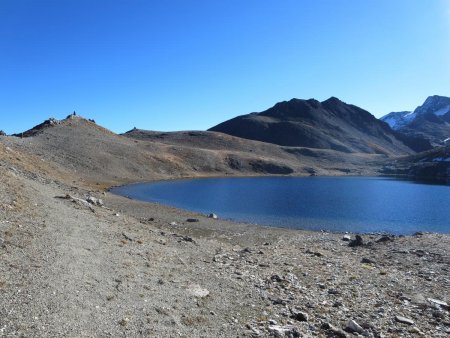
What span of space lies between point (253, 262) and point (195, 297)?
9470mm

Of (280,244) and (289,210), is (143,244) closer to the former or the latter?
(280,244)

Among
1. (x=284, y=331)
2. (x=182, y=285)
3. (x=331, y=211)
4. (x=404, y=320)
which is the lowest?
(x=404, y=320)

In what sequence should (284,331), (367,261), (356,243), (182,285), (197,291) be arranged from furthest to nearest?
A: (356,243)
(367,261)
(182,285)
(197,291)
(284,331)

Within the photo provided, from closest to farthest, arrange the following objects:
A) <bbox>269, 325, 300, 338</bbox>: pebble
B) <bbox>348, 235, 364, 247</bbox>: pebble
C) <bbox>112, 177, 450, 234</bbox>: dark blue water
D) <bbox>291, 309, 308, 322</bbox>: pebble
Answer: <bbox>269, 325, 300, 338</bbox>: pebble < <bbox>291, 309, 308, 322</bbox>: pebble < <bbox>348, 235, 364, 247</bbox>: pebble < <bbox>112, 177, 450, 234</bbox>: dark blue water

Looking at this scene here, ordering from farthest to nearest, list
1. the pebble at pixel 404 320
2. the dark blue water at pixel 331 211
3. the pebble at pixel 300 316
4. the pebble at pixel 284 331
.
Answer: the dark blue water at pixel 331 211
the pebble at pixel 404 320
the pebble at pixel 300 316
the pebble at pixel 284 331

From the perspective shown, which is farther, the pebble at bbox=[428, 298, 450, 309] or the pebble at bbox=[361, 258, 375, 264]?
the pebble at bbox=[361, 258, 375, 264]

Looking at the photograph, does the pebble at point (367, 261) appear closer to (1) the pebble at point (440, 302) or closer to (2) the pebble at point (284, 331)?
(1) the pebble at point (440, 302)

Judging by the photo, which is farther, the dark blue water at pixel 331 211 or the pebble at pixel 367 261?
the dark blue water at pixel 331 211

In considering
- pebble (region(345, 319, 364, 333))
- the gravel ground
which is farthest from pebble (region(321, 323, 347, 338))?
pebble (region(345, 319, 364, 333))

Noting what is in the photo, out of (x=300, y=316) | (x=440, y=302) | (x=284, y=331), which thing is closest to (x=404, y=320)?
(x=440, y=302)

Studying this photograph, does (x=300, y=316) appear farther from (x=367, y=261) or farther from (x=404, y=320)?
(x=367, y=261)

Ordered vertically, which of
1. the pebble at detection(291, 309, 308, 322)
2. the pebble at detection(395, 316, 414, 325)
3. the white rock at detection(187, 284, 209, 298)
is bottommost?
the pebble at detection(395, 316, 414, 325)

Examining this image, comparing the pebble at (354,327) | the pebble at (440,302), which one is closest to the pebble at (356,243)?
the pebble at (440,302)

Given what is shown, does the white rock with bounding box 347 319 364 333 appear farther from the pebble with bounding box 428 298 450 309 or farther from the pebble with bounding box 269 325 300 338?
the pebble with bounding box 428 298 450 309
